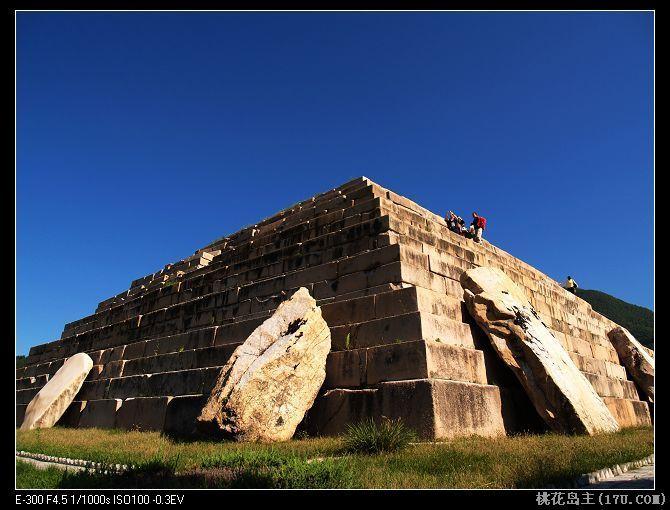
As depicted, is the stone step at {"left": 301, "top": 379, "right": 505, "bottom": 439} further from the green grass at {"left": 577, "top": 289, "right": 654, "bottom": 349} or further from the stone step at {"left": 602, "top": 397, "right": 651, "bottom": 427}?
the green grass at {"left": 577, "top": 289, "right": 654, "bottom": 349}

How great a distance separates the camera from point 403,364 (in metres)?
8.04

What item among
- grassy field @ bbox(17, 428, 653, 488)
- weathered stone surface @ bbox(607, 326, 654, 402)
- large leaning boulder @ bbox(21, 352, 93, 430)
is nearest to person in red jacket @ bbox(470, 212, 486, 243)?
weathered stone surface @ bbox(607, 326, 654, 402)

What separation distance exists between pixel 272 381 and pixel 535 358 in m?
4.87

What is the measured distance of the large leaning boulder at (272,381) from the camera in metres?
7.66

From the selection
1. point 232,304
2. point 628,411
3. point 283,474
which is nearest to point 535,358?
point 628,411

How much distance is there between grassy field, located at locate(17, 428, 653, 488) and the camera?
14.9 feet

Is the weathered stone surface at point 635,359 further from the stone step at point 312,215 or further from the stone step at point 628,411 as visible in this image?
the stone step at point 312,215

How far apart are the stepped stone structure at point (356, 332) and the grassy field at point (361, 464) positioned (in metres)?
0.96

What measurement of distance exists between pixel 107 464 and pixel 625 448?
6.72 metres

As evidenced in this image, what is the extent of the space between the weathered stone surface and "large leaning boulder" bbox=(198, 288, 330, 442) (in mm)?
11013

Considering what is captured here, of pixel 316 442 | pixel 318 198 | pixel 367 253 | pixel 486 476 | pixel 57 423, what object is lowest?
pixel 57 423

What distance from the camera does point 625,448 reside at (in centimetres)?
623
